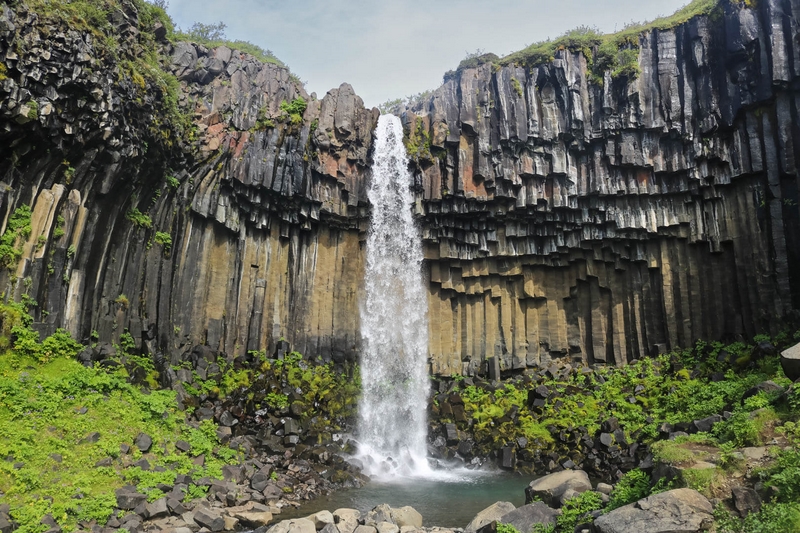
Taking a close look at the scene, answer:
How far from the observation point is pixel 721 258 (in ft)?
66.4

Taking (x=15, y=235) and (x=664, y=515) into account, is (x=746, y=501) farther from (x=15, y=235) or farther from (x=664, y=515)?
(x=15, y=235)

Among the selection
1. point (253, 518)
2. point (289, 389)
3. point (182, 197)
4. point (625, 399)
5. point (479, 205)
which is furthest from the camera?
point (479, 205)

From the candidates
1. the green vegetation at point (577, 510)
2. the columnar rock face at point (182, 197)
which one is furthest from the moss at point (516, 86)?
the green vegetation at point (577, 510)

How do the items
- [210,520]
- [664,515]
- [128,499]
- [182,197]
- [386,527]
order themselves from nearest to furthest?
[664,515] < [386,527] < [128,499] < [210,520] < [182,197]

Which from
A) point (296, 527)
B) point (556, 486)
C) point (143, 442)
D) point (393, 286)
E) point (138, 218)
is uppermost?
point (138, 218)

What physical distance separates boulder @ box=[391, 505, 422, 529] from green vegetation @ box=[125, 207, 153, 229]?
12221mm

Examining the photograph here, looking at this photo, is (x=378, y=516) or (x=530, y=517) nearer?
(x=530, y=517)

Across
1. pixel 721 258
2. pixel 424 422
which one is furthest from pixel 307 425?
pixel 721 258

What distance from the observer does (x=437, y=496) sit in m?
14.6

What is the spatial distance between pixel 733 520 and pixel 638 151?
1735 centimetres

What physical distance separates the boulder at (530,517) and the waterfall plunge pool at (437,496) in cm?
275

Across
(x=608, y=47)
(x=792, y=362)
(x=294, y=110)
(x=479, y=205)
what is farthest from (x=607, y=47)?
(x=792, y=362)

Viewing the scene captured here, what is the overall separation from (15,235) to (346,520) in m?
10.6

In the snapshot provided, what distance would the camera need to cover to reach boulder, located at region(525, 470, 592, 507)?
1045 cm
